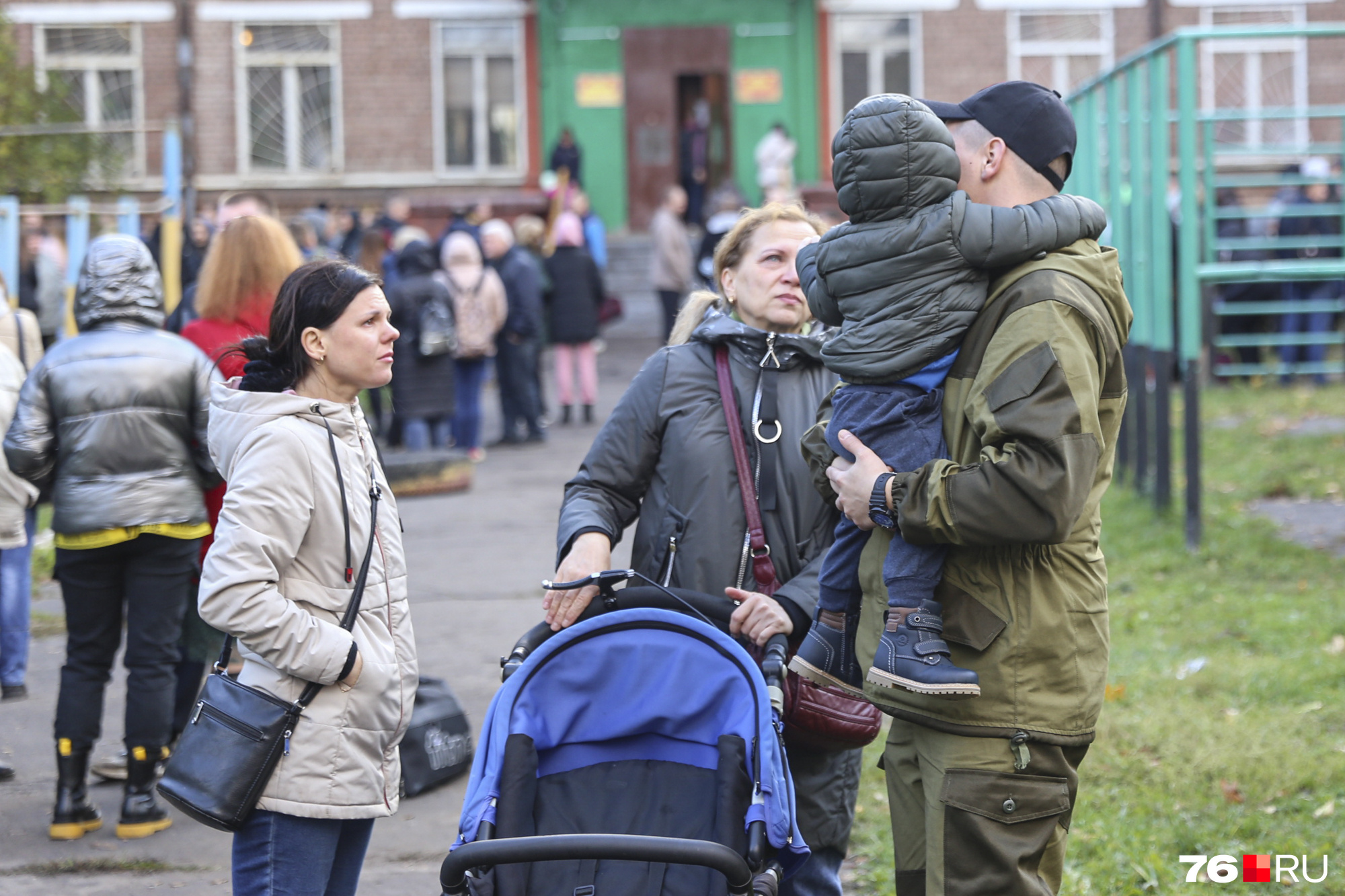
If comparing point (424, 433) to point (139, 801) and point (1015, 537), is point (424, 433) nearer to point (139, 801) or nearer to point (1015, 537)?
point (139, 801)

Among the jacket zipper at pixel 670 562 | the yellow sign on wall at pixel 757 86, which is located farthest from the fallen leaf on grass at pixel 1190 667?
the yellow sign on wall at pixel 757 86

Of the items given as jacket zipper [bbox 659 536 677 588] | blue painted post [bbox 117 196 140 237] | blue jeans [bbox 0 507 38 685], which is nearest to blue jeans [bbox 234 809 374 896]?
jacket zipper [bbox 659 536 677 588]

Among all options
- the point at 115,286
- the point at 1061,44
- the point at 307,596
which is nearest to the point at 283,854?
the point at 307,596

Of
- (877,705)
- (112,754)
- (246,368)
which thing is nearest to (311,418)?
(246,368)

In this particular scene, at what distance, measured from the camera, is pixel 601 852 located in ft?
8.46

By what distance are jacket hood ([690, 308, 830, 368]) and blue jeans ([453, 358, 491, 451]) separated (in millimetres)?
8885

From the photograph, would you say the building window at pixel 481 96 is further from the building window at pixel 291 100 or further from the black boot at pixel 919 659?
the black boot at pixel 919 659

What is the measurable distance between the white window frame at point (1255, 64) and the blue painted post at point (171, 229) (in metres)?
18.5

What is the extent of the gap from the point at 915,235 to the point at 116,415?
3275mm

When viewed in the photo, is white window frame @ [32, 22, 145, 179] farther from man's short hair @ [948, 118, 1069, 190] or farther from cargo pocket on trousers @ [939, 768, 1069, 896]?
cargo pocket on trousers @ [939, 768, 1069, 896]

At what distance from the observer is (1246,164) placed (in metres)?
23.6

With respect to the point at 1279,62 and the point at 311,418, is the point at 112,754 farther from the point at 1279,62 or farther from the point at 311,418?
the point at 1279,62

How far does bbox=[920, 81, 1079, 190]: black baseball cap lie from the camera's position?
2.78 metres

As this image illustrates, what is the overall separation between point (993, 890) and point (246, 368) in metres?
2.06
